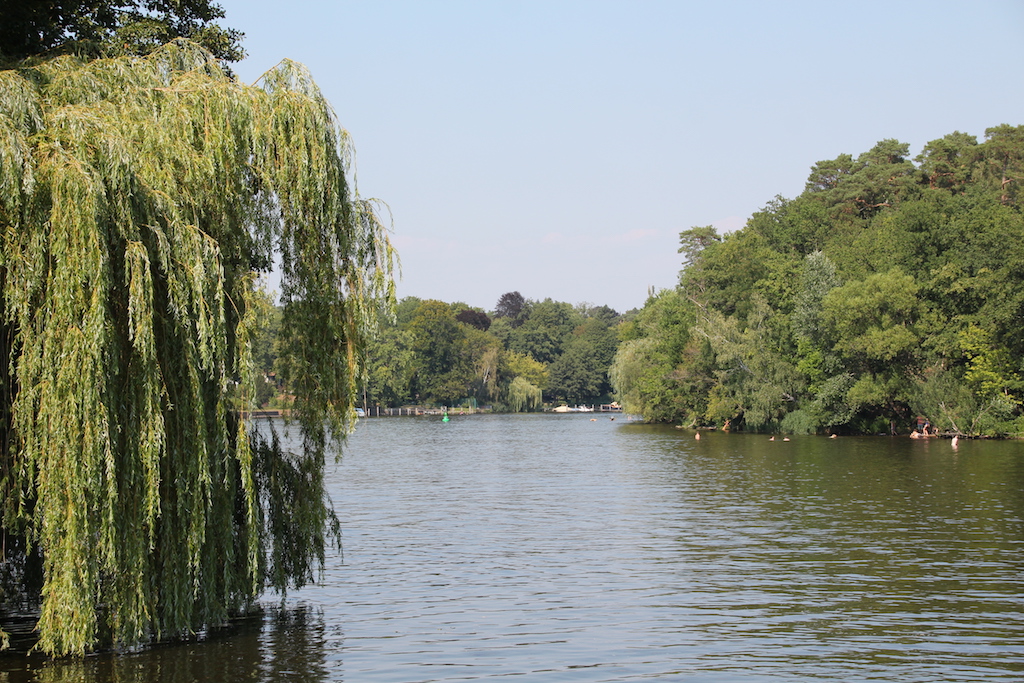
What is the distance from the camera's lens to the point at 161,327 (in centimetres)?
1368

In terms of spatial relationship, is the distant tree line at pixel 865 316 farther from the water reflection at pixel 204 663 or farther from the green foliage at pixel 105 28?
the water reflection at pixel 204 663

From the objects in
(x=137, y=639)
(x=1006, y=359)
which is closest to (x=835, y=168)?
(x=1006, y=359)

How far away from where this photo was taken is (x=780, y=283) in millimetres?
77688

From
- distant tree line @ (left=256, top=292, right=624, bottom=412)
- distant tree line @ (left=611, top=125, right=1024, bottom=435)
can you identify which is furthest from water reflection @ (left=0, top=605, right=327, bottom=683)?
distant tree line @ (left=256, top=292, right=624, bottom=412)

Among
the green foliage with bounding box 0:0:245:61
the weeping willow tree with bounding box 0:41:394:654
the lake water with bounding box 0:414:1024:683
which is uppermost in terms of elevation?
the green foliage with bounding box 0:0:245:61

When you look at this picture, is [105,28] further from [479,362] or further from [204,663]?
[479,362]

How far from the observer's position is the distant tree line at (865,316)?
2308 inches

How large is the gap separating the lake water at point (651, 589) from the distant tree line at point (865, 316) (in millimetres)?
21740

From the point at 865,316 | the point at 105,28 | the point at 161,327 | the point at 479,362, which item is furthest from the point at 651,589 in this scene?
the point at 479,362

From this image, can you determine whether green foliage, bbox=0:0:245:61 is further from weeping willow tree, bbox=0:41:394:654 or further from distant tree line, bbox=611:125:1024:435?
distant tree line, bbox=611:125:1024:435

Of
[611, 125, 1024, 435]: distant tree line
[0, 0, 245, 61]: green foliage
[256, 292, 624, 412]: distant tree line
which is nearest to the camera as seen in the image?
[0, 0, 245, 61]: green foliage

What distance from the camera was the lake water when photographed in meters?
13.7

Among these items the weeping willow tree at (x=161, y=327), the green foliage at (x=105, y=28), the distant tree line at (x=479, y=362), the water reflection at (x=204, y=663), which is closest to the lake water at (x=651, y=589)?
the water reflection at (x=204, y=663)

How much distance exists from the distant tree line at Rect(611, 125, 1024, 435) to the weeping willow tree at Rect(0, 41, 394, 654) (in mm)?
50819
